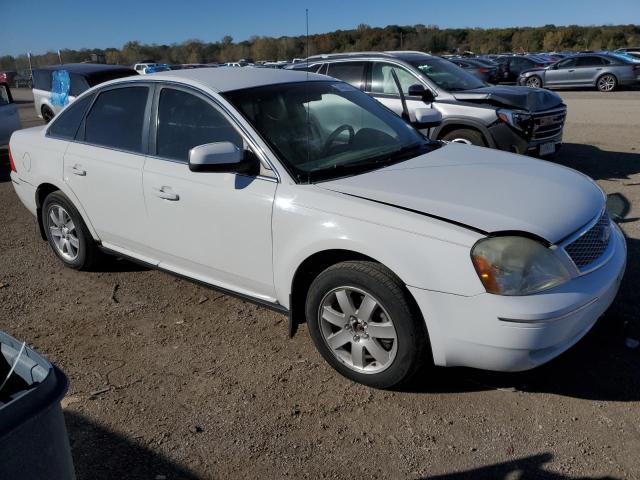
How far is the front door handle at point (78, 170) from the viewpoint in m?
4.56

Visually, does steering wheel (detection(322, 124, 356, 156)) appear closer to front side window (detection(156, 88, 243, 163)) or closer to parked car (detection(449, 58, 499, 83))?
front side window (detection(156, 88, 243, 163))

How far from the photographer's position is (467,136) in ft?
25.7

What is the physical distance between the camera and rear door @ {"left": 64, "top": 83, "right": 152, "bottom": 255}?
13.8 ft

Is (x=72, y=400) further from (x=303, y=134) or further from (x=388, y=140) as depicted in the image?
(x=388, y=140)

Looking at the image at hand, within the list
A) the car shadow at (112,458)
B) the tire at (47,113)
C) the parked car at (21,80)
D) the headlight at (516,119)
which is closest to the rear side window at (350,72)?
the headlight at (516,119)

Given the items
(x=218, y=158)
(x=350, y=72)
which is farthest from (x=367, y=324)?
(x=350, y=72)

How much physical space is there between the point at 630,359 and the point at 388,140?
6.72 ft

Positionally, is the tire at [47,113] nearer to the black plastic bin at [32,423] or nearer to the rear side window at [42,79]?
the rear side window at [42,79]

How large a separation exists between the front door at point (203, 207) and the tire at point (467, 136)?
472cm

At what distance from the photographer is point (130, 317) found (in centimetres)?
430

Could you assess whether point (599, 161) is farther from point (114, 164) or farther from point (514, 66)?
point (514, 66)

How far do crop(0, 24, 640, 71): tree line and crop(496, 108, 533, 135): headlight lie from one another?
8.97ft

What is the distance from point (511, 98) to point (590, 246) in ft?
17.5

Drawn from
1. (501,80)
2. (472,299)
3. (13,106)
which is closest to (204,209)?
(472,299)
